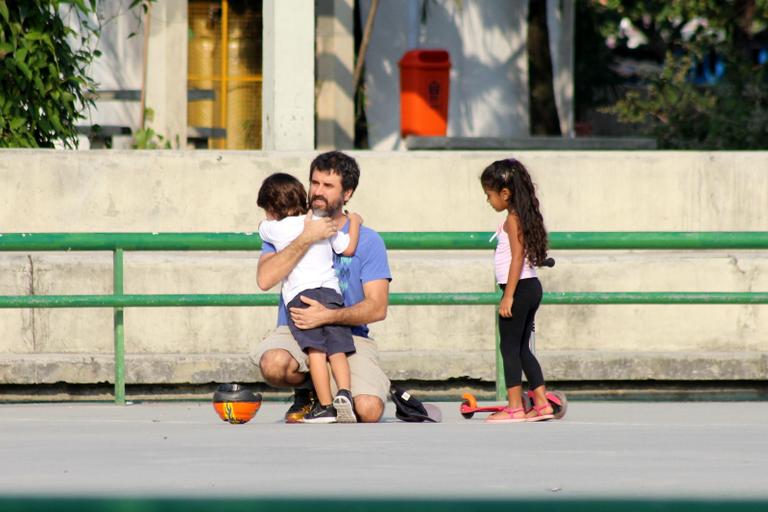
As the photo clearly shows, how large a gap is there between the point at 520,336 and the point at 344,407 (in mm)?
915

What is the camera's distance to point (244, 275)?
941 centimetres

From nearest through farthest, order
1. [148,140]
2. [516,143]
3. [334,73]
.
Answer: [148,140]
[516,143]
[334,73]

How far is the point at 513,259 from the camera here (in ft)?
22.1

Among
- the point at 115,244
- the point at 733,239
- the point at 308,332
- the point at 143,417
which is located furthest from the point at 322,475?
the point at 733,239

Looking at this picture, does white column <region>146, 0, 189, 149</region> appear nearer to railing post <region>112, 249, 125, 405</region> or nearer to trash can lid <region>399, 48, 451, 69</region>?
trash can lid <region>399, 48, 451, 69</region>

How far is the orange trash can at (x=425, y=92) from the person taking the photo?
1702 cm

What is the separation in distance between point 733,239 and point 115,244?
2.99m

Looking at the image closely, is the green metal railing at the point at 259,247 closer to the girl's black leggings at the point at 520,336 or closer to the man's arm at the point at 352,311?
the girl's black leggings at the point at 520,336

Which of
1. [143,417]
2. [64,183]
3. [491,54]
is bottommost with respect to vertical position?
[143,417]

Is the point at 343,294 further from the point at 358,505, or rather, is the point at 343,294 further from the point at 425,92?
the point at 425,92

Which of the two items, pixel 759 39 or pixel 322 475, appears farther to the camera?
pixel 759 39

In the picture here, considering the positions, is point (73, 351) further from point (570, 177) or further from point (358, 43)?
point (358, 43)

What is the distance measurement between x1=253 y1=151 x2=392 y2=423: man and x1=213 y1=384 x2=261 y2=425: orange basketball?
14 cm

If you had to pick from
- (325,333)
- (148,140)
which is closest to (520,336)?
(325,333)
